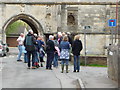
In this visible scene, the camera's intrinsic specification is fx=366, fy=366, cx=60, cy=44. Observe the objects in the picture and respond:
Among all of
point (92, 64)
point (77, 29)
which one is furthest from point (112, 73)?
point (77, 29)

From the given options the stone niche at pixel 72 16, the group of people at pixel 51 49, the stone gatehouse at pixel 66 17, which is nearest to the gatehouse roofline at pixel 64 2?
the stone gatehouse at pixel 66 17

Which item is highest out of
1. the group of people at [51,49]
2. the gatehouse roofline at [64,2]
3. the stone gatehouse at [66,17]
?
the gatehouse roofline at [64,2]

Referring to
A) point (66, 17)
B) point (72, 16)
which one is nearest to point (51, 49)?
point (66, 17)

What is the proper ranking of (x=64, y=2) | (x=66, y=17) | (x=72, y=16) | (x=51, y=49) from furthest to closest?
(x=72, y=16), (x=66, y=17), (x=64, y=2), (x=51, y=49)

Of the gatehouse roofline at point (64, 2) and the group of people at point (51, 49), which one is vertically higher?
the gatehouse roofline at point (64, 2)

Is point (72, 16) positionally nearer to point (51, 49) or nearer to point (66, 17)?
point (66, 17)

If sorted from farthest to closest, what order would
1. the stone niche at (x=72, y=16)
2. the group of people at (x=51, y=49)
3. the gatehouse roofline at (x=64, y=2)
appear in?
the stone niche at (x=72, y=16), the gatehouse roofline at (x=64, y=2), the group of people at (x=51, y=49)

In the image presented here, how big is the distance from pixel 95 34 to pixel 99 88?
24.4 meters

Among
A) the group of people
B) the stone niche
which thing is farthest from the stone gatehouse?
the group of people

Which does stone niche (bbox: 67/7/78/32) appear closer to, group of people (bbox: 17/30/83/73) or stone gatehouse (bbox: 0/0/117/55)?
stone gatehouse (bbox: 0/0/117/55)

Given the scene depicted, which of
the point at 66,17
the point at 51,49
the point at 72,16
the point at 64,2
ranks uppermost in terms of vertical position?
the point at 64,2

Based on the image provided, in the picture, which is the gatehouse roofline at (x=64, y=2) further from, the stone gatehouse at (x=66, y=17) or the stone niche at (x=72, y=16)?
the stone niche at (x=72, y=16)

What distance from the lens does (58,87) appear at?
10703 mm

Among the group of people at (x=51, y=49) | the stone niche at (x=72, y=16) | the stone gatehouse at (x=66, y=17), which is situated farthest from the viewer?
the stone niche at (x=72, y=16)
